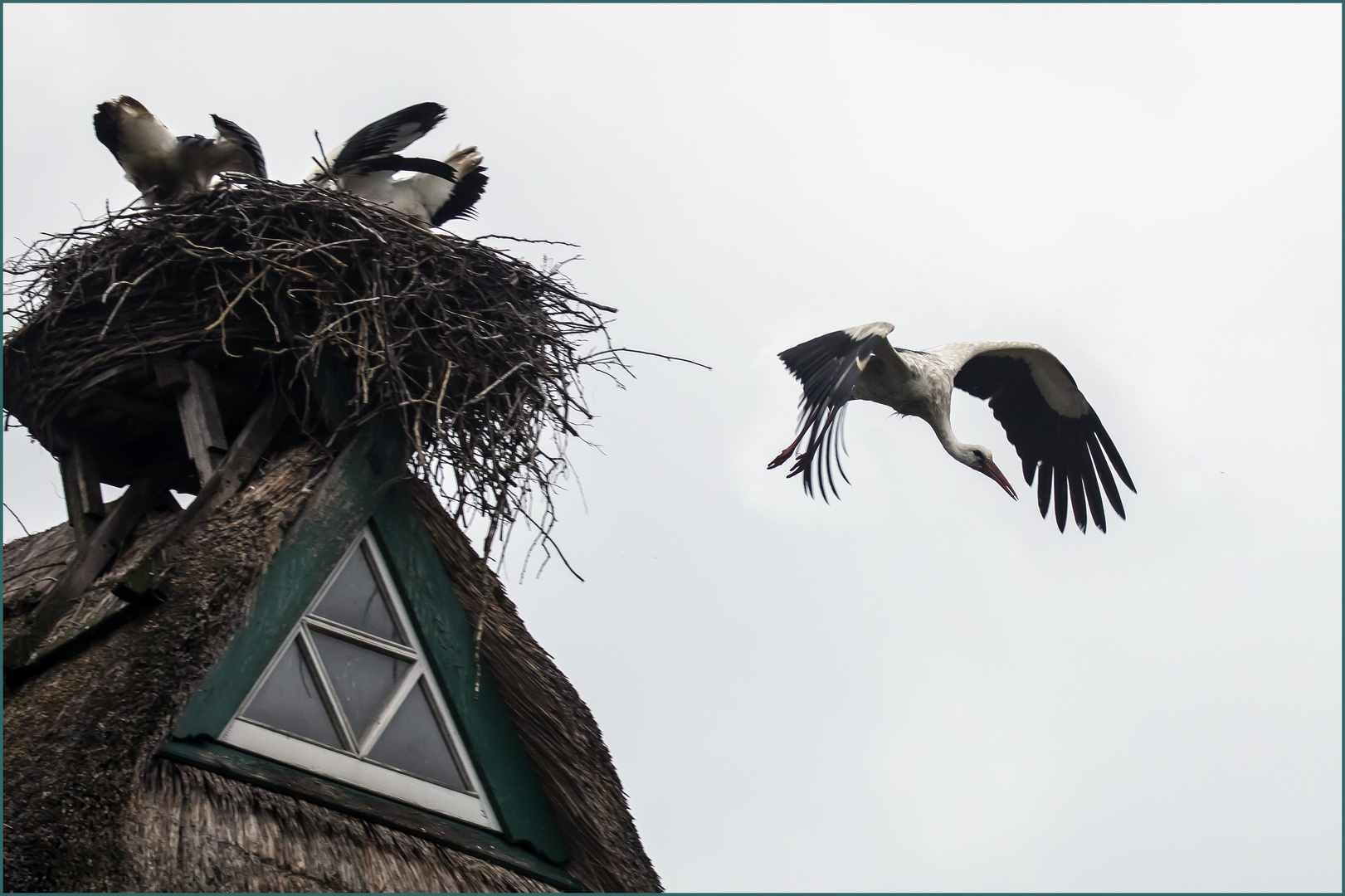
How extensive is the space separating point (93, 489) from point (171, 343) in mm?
600

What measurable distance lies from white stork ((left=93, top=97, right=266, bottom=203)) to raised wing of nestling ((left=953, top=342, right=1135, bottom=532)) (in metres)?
3.47

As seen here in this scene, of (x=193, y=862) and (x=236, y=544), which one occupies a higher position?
(x=236, y=544)

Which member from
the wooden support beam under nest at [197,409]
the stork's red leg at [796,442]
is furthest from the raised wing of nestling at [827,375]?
the wooden support beam under nest at [197,409]

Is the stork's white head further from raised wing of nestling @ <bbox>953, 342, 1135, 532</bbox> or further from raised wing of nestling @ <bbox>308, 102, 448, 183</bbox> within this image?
raised wing of nestling @ <bbox>308, 102, 448, 183</bbox>

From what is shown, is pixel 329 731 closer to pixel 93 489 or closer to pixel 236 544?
pixel 236 544

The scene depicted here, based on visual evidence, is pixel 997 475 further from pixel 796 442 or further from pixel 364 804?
pixel 364 804

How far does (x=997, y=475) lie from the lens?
279 inches

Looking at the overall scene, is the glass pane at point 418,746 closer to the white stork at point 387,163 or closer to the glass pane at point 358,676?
the glass pane at point 358,676

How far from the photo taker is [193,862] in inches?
138

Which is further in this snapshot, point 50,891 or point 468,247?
point 468,247

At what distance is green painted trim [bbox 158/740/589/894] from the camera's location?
377 centimetres

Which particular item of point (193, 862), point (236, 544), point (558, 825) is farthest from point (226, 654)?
point (558, 825)

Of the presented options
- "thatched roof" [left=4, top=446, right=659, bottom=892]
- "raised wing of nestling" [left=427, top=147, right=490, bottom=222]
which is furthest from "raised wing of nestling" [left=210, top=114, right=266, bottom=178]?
"thatched roof" [left=4, top=446, right=659, bottom=892]

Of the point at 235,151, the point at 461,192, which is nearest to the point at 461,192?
the point at 461,192
